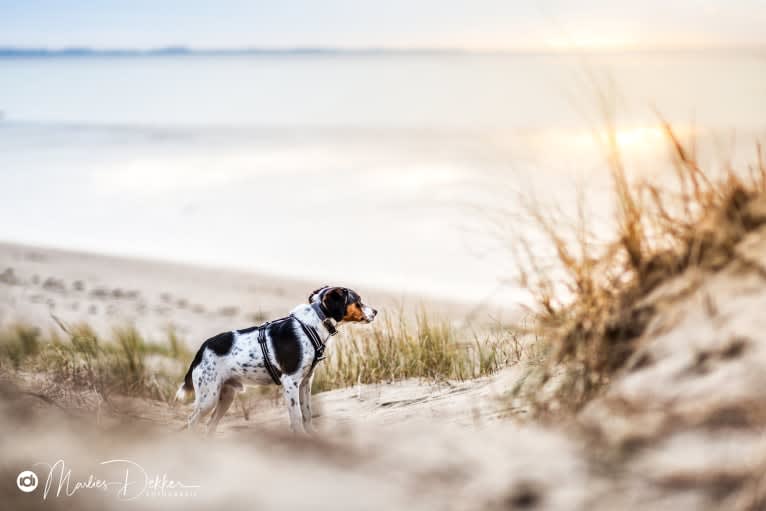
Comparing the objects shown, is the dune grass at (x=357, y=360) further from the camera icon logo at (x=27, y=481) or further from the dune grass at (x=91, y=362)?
the camera icon logo at (x=27, y=481)

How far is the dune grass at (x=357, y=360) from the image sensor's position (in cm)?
483

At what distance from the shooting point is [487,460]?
2.83 meters

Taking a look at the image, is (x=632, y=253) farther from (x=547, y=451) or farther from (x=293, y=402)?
(x=293, y=402)

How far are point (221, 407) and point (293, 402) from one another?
1.39ft

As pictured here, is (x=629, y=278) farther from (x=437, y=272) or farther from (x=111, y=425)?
(x=437, y=272)

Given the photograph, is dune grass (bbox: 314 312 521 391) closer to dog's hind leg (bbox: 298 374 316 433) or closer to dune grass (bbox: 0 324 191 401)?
dog's hind leg (bbox: 298 374 316 433)

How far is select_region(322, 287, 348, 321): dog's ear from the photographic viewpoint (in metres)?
3.79

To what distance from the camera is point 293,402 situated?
379 cm

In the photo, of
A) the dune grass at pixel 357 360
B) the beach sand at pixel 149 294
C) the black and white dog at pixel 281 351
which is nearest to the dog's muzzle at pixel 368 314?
the black and white dog at pixel 281 351

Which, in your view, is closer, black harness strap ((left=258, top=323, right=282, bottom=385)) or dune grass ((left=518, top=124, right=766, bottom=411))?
dune grass ((left=518, top=124, right=766, bottom=411))
